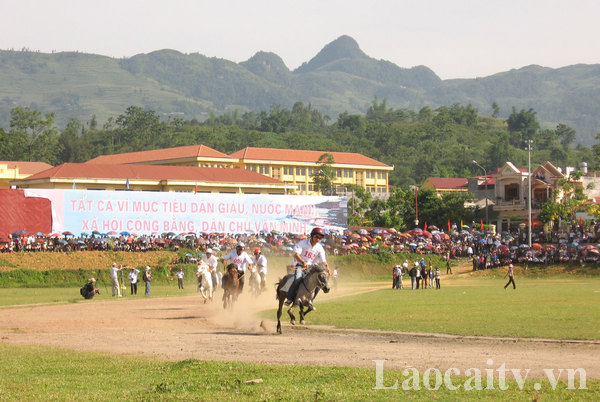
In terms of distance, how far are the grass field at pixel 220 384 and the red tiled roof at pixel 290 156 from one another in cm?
13608

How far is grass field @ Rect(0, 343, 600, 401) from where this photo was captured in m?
12.2

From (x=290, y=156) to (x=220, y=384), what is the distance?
146 metres

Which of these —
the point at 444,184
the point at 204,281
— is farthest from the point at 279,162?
the point at 204,281

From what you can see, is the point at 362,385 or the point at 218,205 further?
the point at 218,205

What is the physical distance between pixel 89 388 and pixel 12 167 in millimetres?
127505

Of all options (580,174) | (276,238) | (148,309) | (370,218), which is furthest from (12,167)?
(148,309)

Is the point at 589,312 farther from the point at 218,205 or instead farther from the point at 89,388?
the point at 218,205

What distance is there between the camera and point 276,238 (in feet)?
246

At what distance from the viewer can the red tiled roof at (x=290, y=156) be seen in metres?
153

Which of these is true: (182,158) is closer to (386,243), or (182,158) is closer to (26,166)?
(26,166)

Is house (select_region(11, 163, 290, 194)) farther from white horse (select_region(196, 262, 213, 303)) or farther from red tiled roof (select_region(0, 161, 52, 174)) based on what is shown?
white horse (select_region(196, 262, 213, 303))

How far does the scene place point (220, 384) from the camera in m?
13.2

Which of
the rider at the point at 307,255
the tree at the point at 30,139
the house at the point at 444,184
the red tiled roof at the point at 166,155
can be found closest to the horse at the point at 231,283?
the rider at the point at 307,255

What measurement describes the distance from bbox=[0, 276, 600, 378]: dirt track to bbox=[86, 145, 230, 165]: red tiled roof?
114930mm
